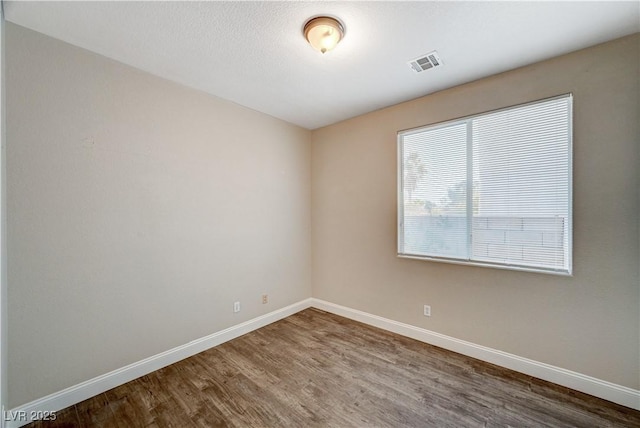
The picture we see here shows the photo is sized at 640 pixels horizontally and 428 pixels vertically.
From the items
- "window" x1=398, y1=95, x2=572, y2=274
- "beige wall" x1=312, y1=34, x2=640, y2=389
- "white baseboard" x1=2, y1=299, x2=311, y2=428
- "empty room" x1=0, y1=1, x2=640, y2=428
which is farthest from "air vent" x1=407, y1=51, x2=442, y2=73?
"white baseboard" x1=2, y1=299, x2=311, y2=428

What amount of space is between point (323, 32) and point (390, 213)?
2066mm

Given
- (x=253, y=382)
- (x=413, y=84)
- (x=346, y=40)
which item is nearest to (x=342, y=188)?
(x=413, y=84)

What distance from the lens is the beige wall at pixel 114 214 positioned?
1759 millimetres

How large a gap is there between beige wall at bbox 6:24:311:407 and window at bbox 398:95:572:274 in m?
1.97

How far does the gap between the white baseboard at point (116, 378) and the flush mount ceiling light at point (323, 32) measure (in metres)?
2.98

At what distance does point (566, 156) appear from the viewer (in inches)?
82.1

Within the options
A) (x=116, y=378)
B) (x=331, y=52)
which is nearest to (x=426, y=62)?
(x=331, y=52)

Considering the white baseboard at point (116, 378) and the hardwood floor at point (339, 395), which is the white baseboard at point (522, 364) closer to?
the hardwood floor at point (339, 395)

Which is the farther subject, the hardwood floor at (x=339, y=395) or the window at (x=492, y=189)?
the window at (x=492, y=189)

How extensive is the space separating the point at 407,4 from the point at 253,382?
307 centimetres

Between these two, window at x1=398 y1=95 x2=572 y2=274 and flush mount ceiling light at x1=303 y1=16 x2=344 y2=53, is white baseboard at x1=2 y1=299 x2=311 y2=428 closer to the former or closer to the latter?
window at x1=398 y1=95 x2=572 y2=274

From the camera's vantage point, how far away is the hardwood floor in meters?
1.76

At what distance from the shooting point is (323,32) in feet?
5.71

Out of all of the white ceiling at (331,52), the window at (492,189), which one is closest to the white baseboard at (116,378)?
the window at (492,189)
